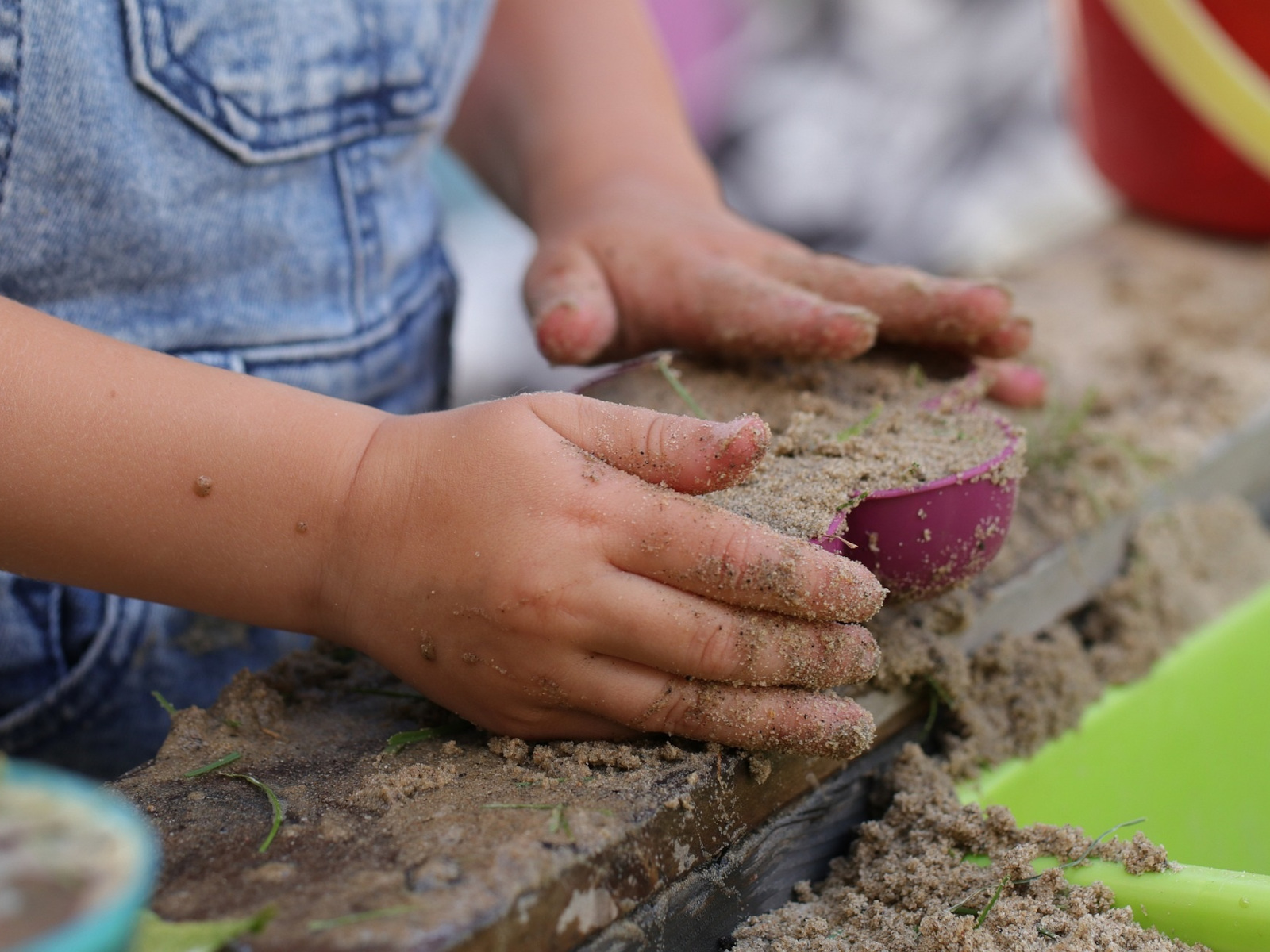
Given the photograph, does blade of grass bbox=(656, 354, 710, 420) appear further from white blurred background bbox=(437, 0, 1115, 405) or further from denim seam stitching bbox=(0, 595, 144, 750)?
white blurred background bbox=(437, 0, 1115, 405)

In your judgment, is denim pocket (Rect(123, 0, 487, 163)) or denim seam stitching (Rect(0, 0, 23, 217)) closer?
denim seam stitching (Rect(0, 0, 23, 217))

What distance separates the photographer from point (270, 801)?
0.80 metres

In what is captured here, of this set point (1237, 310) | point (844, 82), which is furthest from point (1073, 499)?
point (844, 82)

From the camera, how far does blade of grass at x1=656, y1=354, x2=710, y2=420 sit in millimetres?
1054

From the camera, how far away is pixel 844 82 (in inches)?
169

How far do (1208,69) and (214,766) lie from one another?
6.11ft

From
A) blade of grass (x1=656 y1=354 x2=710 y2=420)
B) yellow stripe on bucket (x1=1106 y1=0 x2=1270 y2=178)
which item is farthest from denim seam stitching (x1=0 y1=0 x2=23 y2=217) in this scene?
yellow stripe on bucket (x1=1106 y1=0 x2=1270 y2=178)

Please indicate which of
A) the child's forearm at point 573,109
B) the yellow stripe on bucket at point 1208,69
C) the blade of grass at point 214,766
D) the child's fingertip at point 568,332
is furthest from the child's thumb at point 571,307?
the yellow stripe on bucket at point 1208,69

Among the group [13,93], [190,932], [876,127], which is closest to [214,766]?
[190,932]

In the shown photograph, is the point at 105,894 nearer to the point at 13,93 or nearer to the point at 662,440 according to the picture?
the point at 662,440

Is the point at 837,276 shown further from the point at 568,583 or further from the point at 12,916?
the point at 12,916

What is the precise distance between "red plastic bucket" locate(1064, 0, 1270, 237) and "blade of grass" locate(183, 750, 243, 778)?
184 cm

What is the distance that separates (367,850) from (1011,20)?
465 centimetres

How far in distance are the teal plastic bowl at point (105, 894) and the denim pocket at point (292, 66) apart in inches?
28.3
